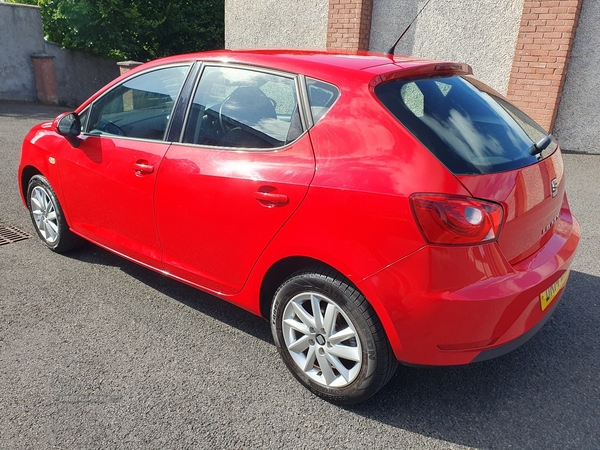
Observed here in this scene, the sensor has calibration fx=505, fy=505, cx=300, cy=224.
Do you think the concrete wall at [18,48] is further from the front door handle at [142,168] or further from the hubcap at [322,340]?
the hubcap at [322,340]

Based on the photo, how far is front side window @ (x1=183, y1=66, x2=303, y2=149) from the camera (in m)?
2.64

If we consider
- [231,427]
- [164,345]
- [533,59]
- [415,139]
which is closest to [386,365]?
[231,427]

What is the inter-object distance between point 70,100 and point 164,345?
51.1 ft

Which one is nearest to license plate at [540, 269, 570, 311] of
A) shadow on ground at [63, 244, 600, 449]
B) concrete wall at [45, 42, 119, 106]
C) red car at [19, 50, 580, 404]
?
red car at [19, 50, 580, 404]

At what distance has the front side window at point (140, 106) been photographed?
3188 millimetres

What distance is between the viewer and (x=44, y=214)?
424 cm

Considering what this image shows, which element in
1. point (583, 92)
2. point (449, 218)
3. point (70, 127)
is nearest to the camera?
point (449, 218)

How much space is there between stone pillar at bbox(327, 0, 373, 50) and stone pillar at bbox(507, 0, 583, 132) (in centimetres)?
273

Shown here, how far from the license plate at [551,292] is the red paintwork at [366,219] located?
0.04 meters

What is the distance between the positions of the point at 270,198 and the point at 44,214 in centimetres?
263

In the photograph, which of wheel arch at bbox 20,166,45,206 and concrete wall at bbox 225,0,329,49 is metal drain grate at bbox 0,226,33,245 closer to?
wheel arch at bbox 20,166,45,206

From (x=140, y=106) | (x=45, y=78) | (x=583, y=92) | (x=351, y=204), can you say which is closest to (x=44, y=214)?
(x=140, y=106)

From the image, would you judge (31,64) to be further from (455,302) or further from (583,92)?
(455,302)

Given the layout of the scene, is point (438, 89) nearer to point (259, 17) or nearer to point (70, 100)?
point (259, 17)
